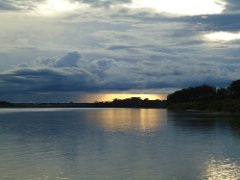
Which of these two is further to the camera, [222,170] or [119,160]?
[119,160]

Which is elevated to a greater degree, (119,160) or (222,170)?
(119,160)

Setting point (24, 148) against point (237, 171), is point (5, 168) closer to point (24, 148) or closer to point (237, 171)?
point (24, 148)

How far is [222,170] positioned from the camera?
124 feet

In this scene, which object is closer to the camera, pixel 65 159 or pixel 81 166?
pixel 81 166

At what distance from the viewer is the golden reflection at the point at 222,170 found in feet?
115

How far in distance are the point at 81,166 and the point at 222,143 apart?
86.2 feet

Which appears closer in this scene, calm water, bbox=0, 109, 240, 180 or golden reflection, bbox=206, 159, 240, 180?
golden reflection, bbox=206, 159, 240, 180

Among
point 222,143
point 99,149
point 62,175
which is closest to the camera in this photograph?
point 62,175

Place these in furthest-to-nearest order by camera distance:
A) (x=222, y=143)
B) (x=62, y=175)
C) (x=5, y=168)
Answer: (x=222, y=143), (x=5, y=168), (x=62, y=175)

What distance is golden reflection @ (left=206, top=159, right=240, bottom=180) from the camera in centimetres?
3498

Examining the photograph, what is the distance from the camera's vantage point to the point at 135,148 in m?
54.2

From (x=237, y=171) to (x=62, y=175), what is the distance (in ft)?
47.5

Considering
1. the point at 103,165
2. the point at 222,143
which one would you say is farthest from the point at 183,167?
the point at 222,143

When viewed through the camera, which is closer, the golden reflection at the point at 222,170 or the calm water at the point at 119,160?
the golden reflection at the point at 222,170
